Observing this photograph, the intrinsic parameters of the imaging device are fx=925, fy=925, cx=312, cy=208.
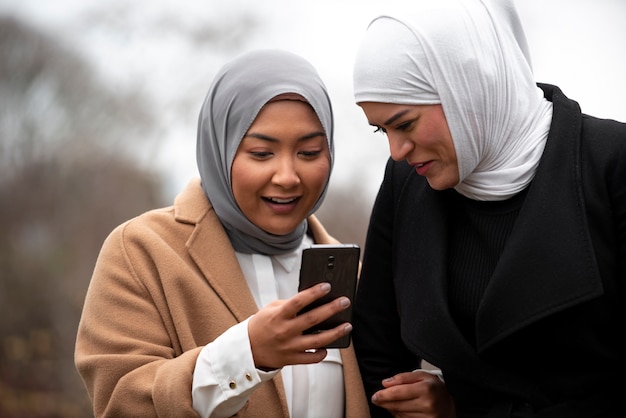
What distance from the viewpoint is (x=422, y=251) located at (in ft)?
8.28

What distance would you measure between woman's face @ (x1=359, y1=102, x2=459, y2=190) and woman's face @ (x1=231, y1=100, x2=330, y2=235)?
322 mm

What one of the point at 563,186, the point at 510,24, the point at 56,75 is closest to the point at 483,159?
the point at 563,186

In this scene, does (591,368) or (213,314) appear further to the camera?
(213,314)

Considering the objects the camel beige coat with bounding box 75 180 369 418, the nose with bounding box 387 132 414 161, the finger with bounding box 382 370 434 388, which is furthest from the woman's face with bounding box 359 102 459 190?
the camel beige coat with bounding box 75 180 369 418

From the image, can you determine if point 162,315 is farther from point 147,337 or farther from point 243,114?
point 243,114

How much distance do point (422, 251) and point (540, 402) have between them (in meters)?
0.51

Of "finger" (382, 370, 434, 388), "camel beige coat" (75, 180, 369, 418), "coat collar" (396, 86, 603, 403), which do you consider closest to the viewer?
"coat collar" (396, 86, 603, 403)

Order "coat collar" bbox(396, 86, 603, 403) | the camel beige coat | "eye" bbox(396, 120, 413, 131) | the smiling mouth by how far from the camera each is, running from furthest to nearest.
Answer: the smiling mouth, the camel beige coat, "eye" bbox(396, 120, 413, 131), "coat collar" bbox(396, 86, 603, 403)

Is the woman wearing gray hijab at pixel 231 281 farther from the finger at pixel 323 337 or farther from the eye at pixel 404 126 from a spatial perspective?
the eye at pixel 404 126

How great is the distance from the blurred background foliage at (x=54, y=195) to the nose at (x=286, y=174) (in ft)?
10.8

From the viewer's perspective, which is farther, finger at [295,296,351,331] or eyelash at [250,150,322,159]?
eyelash at [250,150,322,159]

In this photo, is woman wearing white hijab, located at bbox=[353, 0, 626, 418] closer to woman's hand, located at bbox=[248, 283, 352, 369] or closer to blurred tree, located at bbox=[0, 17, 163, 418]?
woman's hand, located at bbox=[248, 283, 352, 369]

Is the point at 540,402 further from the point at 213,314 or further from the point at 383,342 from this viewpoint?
the point at 213,314

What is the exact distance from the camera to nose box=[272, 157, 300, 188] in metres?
2.60
